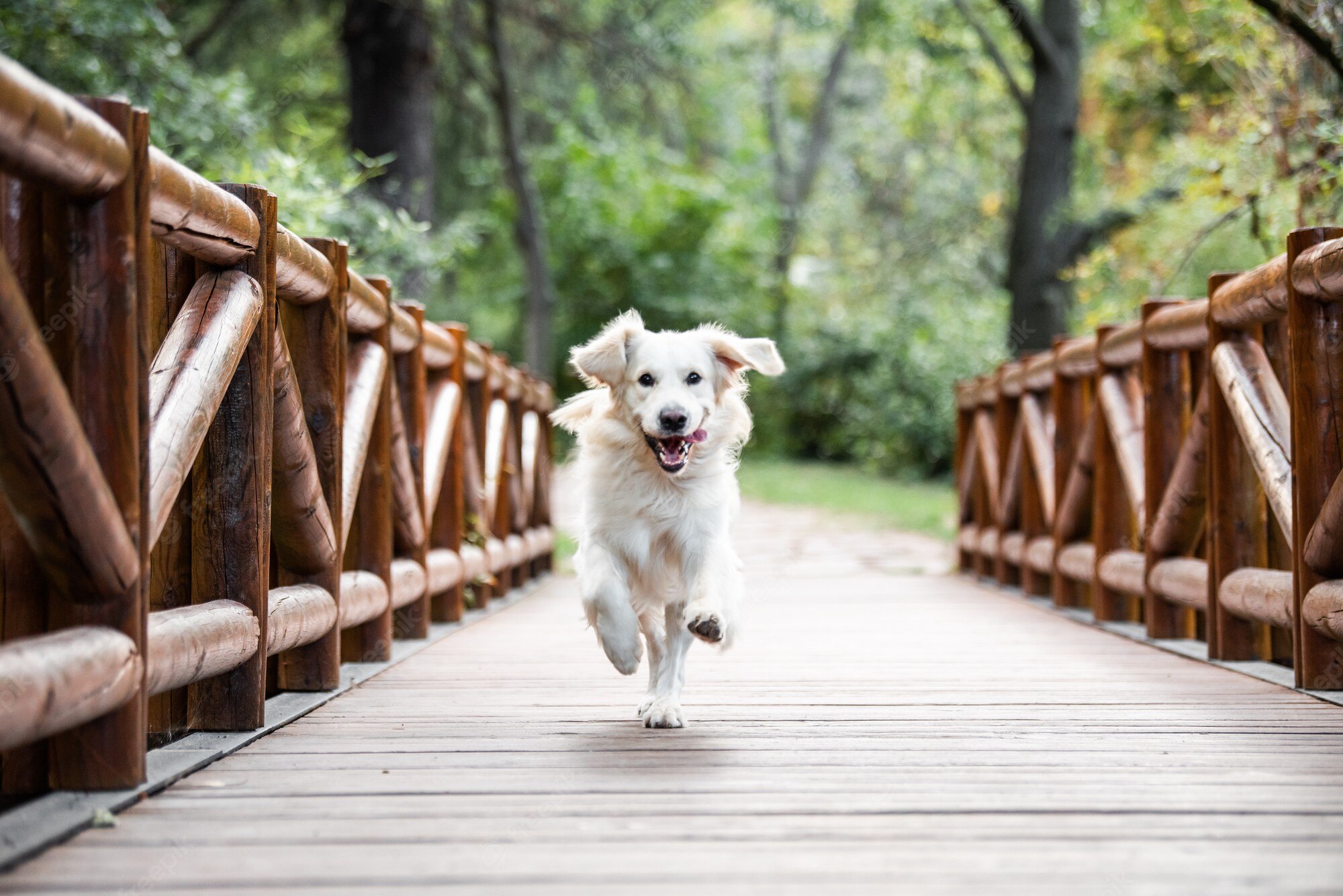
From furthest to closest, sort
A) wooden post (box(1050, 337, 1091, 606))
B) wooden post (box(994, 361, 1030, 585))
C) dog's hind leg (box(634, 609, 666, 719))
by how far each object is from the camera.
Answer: wooden post (box(994, 361, 1030, 585))
wooden post (box(1050, 337, 1091, 606))
dog's hind leg (box(634, 609, 666, 719))

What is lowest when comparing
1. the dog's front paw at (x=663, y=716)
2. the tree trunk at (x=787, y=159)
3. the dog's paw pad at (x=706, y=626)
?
the dog's front paw at (x=663, y=716)

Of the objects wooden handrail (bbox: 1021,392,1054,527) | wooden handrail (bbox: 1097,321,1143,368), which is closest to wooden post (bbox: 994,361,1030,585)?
wooden handrail (bbox: 1021,392,1054,527)

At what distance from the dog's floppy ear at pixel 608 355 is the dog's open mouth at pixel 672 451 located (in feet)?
1.09

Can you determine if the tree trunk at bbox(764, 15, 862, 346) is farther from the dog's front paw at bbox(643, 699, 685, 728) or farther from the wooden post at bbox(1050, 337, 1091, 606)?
the dog's front paw at bbox(643, 699, 685, 728)

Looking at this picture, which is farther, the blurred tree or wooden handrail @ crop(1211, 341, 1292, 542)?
the blurred tree

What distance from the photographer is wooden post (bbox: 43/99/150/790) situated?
2.39 meters

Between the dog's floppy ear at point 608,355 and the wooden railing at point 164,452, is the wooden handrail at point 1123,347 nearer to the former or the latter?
the dog's floppy ear at point 608,355

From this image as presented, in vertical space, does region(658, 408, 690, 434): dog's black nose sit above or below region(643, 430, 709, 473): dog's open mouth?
above

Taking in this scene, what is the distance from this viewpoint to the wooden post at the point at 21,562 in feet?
7.89

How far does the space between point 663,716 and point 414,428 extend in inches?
92.0

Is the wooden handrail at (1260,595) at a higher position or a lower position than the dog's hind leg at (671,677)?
higher

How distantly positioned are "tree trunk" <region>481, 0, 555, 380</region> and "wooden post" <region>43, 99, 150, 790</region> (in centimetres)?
940

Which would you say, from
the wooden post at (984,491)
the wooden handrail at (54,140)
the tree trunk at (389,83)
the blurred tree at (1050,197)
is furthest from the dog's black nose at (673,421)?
the blurred tree at (1050,197)

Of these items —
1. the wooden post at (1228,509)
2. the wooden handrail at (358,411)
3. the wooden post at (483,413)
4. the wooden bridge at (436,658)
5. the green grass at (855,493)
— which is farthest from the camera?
the green grass at (855,493)
